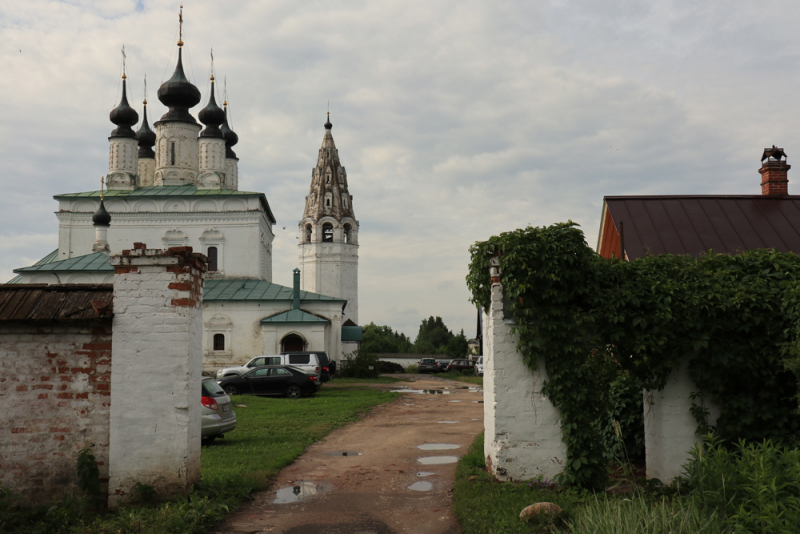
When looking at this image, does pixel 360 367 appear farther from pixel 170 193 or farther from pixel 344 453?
pixel 344 453

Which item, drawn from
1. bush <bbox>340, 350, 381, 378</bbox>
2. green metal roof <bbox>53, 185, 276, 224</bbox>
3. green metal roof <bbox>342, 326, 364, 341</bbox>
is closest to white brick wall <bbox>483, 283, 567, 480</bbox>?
bush <bbox>340, 350, 381, 378</bbox>

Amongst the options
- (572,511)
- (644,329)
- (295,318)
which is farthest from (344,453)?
(295,318)

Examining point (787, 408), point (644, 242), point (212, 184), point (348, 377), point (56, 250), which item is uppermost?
point (212, 184)

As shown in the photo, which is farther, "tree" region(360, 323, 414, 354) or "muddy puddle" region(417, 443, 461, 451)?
"tree" region(360, 323, 414, 354)

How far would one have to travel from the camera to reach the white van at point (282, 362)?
79.3 ft

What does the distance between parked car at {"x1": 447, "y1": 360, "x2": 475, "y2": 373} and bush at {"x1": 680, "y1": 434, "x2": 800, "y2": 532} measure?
39.4 m

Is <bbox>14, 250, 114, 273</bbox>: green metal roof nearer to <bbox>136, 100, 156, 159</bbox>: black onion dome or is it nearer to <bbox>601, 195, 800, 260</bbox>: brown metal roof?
<bbox>136, 100, 156, 159</bbox>: black onion dome

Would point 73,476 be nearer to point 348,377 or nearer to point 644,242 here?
point 644,242

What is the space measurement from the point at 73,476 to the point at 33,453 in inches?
19.4

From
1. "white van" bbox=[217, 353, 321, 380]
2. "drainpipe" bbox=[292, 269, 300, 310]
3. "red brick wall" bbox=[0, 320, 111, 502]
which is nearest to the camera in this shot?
"red brick wall" bbox=[0, 320, 111, 502]

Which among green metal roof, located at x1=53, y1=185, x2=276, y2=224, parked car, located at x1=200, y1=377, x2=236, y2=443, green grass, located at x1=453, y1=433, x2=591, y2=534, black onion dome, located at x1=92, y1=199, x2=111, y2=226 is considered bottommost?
green grass, located at x1=453, y1=433, x2=591, y2=534

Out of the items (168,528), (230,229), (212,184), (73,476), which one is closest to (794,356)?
(168,528)

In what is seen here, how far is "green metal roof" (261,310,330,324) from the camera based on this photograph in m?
35.8

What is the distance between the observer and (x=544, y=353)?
7.88 meters
